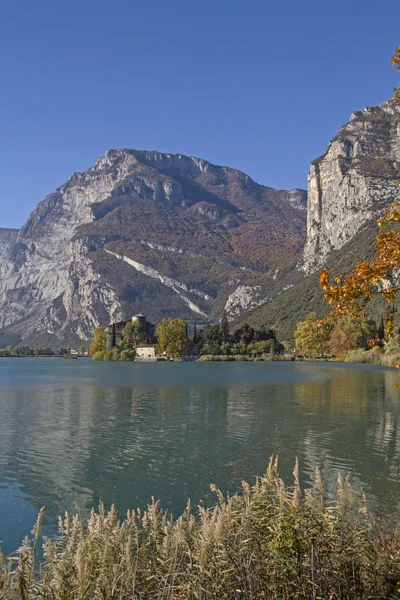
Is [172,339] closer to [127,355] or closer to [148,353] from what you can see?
[148,353]

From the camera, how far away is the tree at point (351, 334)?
155625mm

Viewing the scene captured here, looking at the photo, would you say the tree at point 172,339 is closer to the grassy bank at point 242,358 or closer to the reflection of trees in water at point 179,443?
the grassy bank at point 242,358

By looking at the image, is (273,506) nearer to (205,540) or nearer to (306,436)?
(205,540)

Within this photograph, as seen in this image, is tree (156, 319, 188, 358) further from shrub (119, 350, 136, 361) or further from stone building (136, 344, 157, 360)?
shrub (119, 350, 136, 361)

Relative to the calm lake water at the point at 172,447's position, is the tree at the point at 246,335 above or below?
above

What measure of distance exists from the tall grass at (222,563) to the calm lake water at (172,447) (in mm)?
7882

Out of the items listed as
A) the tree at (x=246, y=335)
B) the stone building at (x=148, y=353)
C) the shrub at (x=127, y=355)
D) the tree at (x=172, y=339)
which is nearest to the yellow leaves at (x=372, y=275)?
Result: the tree at (x=246, y=335)

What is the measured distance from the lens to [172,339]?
7657 inches

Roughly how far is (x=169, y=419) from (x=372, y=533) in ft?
102

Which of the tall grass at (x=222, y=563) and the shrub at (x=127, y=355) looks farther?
the shrub at (x=127, y=355)

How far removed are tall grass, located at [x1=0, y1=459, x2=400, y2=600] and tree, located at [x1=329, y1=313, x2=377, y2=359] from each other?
488ft

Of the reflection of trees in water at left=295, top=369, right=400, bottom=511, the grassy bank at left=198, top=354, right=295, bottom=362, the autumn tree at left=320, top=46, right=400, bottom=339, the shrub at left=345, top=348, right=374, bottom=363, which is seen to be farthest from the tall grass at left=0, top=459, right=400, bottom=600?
the grassy bank at left=198, top=354, right=295, bottom=362

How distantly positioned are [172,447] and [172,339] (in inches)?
6477

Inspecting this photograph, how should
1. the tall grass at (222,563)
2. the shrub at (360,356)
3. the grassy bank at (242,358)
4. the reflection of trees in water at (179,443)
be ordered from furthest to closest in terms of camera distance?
the grassy bank at (242,358) < the shrub at (360,356) < the reflection of trees in water at (179,443) < the tall grass at (222,563)
